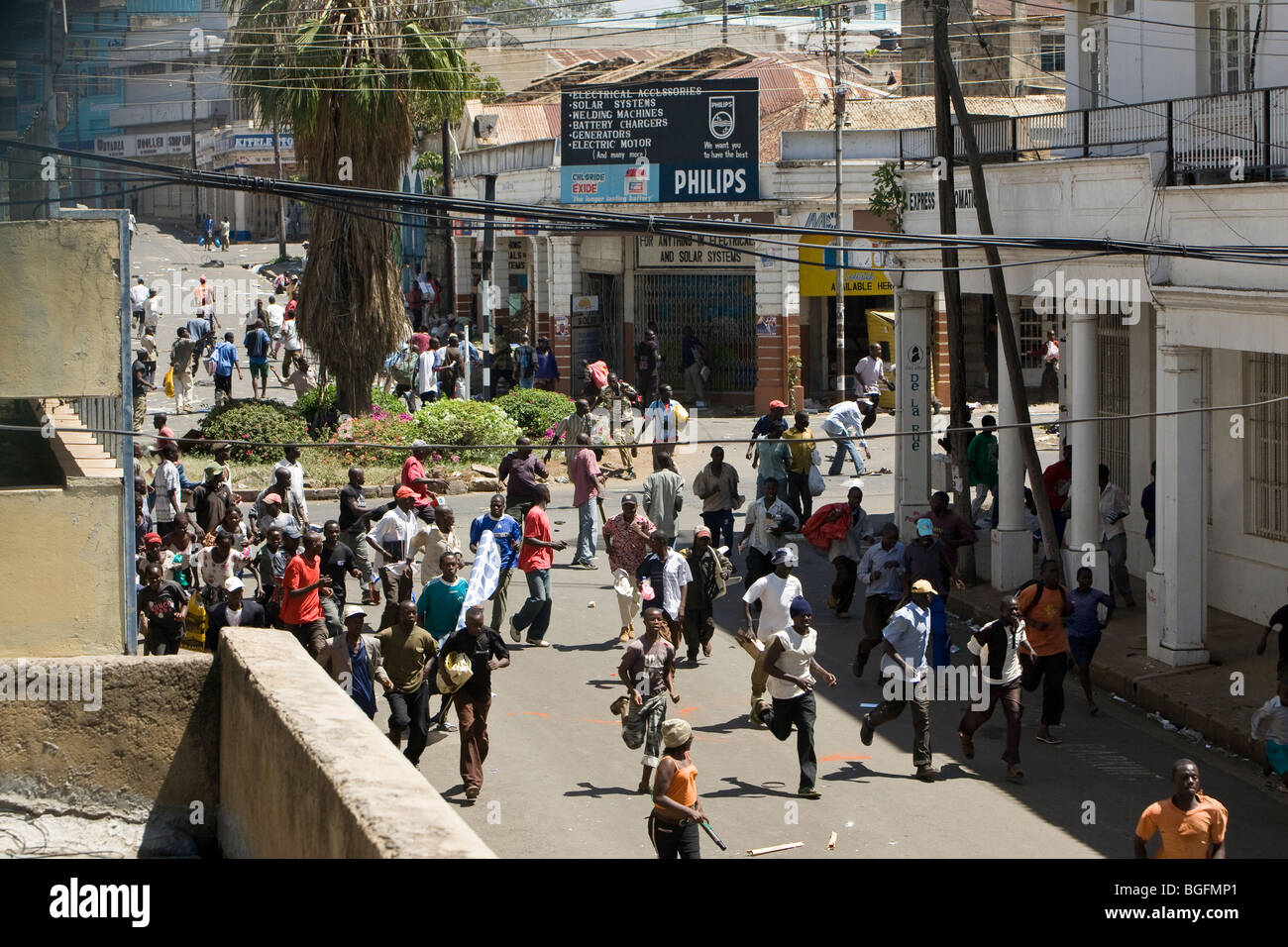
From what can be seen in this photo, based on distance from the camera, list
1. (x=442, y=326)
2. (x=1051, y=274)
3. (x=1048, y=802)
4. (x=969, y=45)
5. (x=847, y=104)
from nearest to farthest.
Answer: (x=1048, y=802) < (x=1051, y=274) < (x=847, y=104) < (x=442, y=326) < (x=969, y=45)

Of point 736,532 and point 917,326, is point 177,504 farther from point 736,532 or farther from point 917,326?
point 917,326

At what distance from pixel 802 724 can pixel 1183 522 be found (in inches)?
192

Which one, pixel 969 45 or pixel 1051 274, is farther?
pixel 969 45

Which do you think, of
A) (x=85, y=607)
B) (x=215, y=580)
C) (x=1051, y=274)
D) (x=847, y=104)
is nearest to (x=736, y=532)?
(x=1051, y=274)

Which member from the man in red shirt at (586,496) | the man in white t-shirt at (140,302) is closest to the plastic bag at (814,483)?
the man in red shirt at (586,496)

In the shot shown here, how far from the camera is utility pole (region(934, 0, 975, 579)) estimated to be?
16828 millimetres

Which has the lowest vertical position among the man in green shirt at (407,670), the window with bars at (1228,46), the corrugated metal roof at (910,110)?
the man in green shirt at (407,670)

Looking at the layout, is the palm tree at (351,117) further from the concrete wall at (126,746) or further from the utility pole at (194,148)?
the utility pole at (194,148)

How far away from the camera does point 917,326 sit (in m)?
20.0

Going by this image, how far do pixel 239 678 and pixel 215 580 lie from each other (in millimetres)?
6091

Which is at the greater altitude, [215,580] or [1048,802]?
[215,580]

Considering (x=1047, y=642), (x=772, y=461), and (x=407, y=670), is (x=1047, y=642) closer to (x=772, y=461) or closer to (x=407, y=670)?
(x=407, y=670)

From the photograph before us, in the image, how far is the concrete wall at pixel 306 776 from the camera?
5.35 metres

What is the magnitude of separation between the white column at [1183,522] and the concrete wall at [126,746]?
29.8ft
